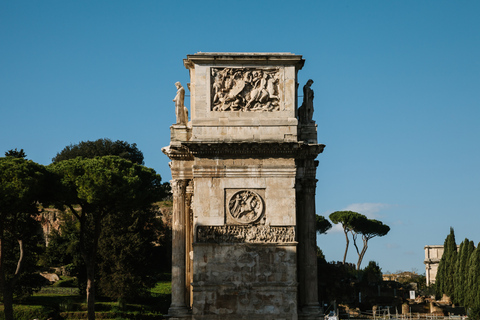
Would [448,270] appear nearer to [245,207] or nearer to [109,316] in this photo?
[109,316]

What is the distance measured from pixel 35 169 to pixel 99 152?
125ft

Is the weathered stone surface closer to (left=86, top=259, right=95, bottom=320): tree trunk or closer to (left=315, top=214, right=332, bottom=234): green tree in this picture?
(left=86, top=259, right=95, bottom=320): tree trunk

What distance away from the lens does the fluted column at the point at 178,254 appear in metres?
24.5

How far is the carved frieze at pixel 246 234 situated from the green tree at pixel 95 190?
42.5ft

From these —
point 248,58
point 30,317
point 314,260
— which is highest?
point 248,58

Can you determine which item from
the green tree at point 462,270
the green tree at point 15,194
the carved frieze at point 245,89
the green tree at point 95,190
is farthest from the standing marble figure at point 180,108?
the green tree at point 462,270

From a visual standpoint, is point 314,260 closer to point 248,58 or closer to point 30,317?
point 248,58

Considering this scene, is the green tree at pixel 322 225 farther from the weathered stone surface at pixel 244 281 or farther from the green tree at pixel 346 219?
the weathered stone surface at pixel 244 281

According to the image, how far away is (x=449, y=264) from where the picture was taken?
208ft

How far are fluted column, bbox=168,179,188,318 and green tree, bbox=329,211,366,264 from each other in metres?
63.0

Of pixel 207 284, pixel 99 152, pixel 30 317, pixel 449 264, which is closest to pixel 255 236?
pixel 207 284

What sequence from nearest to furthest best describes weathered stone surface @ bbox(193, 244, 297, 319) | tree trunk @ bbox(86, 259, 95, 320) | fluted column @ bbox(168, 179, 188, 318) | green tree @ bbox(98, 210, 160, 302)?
weathered stone surface @ bbox(193, 244, 297, 319) → fluted column @ bbox(168, 179, 188, 318) → tree trunk @ bbox(86, 259, 95, 320) → green tree @ bbox(98, 210, 160, 302)

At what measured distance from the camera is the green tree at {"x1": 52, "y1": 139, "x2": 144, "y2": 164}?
73.0 m

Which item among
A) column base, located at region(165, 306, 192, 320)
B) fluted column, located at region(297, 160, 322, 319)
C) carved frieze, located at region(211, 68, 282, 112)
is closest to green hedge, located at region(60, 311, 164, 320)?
column base, located at region(165, 306, 192, 320)
